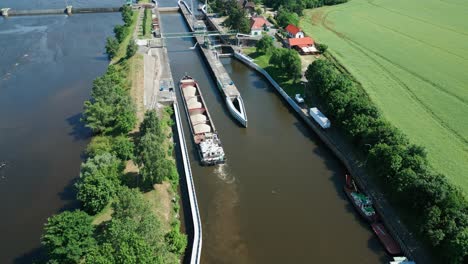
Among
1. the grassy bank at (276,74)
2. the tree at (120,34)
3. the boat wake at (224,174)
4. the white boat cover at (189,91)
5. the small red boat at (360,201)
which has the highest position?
the tree at (120,34)

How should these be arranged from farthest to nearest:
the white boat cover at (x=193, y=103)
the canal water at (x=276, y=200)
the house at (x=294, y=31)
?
the house at (x=294, y=31)
the white boat cover at (x=193, y=103)
the canal water at (x=276, y=200)

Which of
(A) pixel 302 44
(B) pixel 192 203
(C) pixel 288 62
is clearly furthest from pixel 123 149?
(A) pixel 302 44

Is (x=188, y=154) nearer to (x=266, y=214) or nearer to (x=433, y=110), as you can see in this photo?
(x=266, y=214)

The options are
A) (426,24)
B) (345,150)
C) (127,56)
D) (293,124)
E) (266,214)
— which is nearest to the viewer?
(266,214)

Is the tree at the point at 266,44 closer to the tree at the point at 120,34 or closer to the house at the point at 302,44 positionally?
the house at the point at 302,44

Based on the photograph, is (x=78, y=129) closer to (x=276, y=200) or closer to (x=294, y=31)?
(x=276, y=200)

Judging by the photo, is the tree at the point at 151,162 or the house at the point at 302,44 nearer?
the tree at the point at 151,162

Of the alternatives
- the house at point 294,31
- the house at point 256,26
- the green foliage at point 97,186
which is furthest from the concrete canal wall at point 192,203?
the house at point 294,31

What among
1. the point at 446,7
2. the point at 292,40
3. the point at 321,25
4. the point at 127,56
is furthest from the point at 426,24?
the point at 127,56
